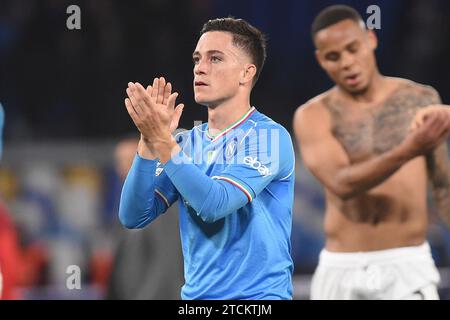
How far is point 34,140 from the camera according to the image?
9680 millimetres

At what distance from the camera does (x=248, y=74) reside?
12.7ft

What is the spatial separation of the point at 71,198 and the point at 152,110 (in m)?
5.34

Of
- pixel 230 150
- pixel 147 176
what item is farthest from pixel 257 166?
pixel 147 176

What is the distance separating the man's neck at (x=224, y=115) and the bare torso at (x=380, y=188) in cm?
184

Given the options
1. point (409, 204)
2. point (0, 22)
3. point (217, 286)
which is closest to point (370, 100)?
point (409, 204)

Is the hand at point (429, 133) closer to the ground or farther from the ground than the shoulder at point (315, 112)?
closer to the ground

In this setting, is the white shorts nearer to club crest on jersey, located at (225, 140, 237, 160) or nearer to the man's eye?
the man's eye

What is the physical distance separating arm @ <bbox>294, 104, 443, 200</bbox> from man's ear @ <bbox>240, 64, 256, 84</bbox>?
4.26 ft

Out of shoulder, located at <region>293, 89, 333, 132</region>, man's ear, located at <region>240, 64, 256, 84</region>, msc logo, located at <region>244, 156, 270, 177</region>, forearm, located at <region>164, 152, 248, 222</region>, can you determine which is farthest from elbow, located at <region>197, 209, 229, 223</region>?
shoulder, located at <region>293, 89, 333, 132</region>

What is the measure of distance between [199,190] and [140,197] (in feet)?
1.18

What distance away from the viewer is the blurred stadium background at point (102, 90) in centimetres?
846

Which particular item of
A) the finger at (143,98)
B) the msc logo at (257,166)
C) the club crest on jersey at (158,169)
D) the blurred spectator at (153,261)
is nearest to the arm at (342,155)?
the blurred spectator at (153,261)

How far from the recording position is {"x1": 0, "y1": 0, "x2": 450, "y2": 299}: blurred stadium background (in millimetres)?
8461

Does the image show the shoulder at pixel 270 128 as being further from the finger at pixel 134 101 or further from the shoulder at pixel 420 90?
the shoulder at pixel 420 90
